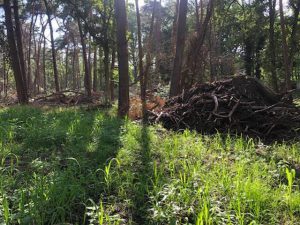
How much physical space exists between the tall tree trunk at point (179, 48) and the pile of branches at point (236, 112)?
2829 mm

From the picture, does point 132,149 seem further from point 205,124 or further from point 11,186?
point 205,124

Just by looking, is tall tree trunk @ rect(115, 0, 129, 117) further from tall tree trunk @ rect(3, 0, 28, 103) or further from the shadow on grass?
tall tree trunk @ rect(3, 0, 28, 103)

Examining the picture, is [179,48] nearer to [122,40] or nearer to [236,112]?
[122,40]

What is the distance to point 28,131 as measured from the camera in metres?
6.03

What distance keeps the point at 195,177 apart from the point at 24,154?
267cm

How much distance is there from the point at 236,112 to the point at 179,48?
16.5 ft

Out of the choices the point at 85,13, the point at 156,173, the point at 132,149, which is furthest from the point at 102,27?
the point at 156,173

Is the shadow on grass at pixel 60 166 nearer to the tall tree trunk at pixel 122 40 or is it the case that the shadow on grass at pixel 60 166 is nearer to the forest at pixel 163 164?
the forest at pixel 163 164

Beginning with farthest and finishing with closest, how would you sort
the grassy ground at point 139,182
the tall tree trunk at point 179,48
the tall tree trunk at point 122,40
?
the tall tree trunk at point 179,48 < the tall tree trunk at point 122,40 < the grassy ground at point 139,182

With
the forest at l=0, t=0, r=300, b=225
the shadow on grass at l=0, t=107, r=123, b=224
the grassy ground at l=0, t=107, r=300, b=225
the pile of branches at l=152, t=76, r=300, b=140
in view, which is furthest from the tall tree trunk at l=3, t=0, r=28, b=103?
the grassy ground at l=0, t=107, r=300, b=225

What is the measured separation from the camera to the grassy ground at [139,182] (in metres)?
3.05

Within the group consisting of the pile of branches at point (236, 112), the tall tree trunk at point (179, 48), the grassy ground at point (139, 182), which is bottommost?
the grassy ground at point (139, 182)

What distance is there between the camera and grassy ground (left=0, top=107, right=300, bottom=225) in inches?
120

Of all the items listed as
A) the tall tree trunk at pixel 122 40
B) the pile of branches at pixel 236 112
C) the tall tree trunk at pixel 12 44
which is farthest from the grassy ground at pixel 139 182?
the tall tree trunk at pixel 12 44
